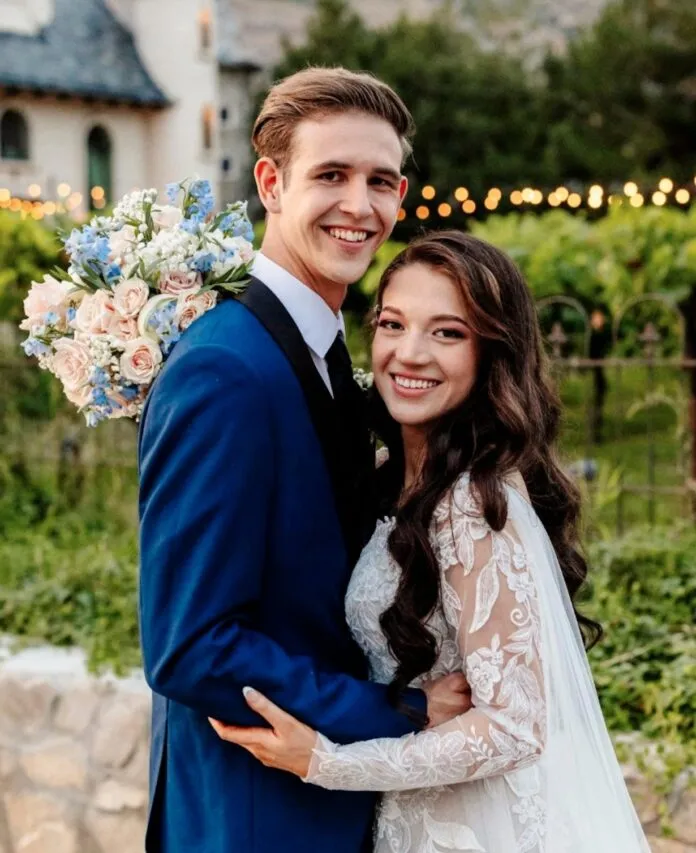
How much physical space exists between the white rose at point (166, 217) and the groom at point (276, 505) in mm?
184

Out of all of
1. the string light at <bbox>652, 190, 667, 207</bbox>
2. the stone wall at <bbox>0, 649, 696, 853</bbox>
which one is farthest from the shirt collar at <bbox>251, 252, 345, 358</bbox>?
the string light at <bbox>652, 190, 667, 207</bbox>

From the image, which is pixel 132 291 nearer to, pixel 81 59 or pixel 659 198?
pixel 659 198

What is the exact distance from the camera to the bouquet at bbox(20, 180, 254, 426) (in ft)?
7.13

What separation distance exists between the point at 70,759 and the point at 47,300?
251cm

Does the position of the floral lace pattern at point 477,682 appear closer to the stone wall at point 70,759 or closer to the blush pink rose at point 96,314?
the blush pink rose at point 96,314

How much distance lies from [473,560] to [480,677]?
8.3 inches

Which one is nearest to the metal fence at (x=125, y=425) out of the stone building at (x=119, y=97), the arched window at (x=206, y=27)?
the stone building at (x=119, y=97)

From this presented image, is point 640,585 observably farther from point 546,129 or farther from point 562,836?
point 546,129

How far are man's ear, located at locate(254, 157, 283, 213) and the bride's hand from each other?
1.01m

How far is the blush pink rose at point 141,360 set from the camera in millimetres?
2152

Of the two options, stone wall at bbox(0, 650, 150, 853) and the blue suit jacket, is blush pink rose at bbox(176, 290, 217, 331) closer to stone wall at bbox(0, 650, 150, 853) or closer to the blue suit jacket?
the blue suit jacket

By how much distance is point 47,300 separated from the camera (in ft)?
7.68

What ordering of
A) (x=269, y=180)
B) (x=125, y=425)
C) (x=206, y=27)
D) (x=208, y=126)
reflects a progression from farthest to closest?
1. (x=206, y=27)
2. (x=208, y=126)
3. (x=125, y=425)
4. (x=269, y=180)

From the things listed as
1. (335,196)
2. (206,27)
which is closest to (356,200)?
(335,196)
